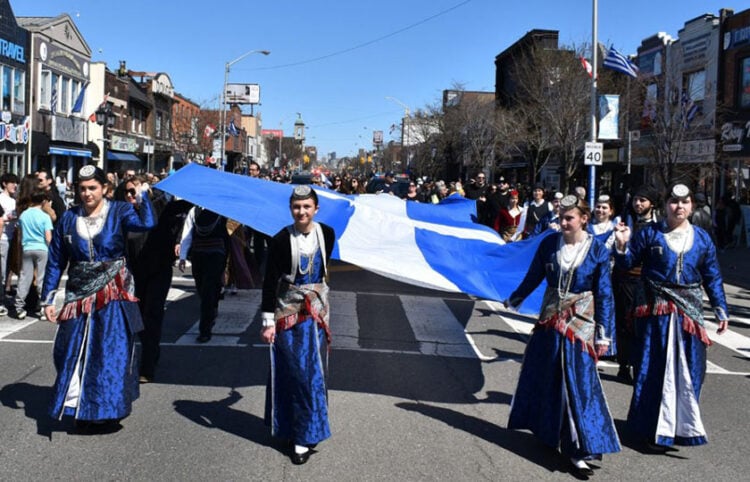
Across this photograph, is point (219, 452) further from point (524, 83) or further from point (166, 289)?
point (524, 83)

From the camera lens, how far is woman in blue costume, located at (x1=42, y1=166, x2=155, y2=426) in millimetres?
5277

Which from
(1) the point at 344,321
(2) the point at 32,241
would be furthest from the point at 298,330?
(2) the point at 32,241

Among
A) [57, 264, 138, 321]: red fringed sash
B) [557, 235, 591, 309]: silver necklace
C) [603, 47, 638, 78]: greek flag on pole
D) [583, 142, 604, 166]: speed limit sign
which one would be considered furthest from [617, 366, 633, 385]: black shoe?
[603, 47, 638, 78]: greek flag on pole

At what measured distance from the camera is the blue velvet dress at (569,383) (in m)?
4.89

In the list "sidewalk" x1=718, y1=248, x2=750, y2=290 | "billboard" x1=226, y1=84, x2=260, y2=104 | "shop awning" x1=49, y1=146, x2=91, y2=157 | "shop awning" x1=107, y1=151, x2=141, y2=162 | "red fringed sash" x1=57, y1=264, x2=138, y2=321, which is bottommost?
"sidewalk" x1=718, y1=248, x2=750, y2=290

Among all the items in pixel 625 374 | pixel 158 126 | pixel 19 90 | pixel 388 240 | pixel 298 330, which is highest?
pixel 158 126

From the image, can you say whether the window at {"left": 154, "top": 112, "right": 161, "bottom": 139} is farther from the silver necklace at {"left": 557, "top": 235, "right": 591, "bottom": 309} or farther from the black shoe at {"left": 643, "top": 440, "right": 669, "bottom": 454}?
the black shoe at {"left": 643, "top": 440, "right": 669, "bottom": 454}

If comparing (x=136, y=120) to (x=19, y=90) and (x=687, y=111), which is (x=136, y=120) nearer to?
(x=19, y=90)

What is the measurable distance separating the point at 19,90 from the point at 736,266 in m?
27.2

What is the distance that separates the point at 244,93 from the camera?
A: 104 meters

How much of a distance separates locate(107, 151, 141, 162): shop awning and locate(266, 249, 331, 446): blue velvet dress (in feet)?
125

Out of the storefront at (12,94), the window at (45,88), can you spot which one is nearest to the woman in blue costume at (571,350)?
the storefront at (12,94)

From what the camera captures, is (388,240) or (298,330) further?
(388,240)

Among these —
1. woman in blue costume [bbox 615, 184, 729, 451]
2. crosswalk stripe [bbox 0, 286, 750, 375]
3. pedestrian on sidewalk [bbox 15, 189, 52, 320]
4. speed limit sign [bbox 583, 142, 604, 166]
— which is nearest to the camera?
woman in blue costume [bbox 615, 184, 729, 451]
